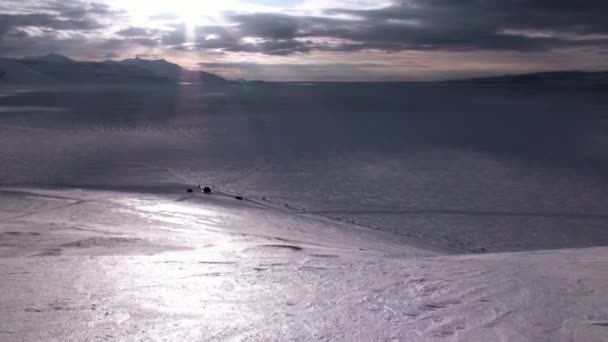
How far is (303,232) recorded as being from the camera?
7.28 meters

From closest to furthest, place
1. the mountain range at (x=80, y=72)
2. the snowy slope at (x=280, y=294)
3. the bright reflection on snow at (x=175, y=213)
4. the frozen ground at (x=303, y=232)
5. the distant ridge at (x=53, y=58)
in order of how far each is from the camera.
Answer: the snowy slope at (x=280, y=294) → the frozen ground at (x=303, y=232) → the bright reflection on snow at (x=175, y=213) → the mountain range at (x=80, y=72) → the distant ridge at (x=53, y=58)

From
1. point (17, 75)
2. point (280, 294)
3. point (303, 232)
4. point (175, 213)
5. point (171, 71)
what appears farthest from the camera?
point (171, 71)

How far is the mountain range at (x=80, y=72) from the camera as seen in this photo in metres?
95.1

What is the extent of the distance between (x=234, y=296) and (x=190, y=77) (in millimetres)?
144749

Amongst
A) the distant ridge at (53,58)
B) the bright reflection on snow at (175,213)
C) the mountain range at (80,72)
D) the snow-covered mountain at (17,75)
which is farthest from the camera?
the distant ridge at (53,58)

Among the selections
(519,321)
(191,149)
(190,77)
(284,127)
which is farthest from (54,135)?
(190,77)

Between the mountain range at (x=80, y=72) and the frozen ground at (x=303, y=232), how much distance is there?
83.0 meters

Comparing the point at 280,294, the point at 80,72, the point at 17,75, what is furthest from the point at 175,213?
the point at 80,72

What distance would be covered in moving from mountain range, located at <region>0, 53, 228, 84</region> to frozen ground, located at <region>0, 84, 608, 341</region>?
83.0 m

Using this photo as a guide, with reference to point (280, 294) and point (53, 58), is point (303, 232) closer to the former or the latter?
point (280, 294)

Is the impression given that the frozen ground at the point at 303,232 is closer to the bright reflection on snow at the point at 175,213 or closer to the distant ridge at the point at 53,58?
the bright reflection on snow at the point at 175,213

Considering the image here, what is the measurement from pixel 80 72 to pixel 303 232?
121 m

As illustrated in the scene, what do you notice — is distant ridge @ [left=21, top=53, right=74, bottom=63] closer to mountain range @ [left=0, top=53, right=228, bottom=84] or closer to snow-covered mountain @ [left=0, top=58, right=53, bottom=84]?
mountain range @ [left=0, top=53, right=228, bottom=84]

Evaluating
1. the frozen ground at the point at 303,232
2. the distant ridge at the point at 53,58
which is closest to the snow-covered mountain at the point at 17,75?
the distant ridge at the point at 53,58
